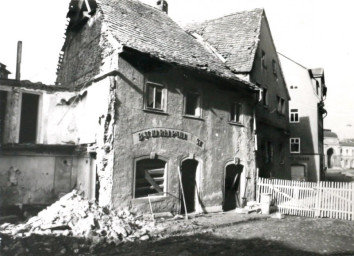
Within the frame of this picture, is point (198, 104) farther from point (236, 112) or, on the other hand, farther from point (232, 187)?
point (232, 187)

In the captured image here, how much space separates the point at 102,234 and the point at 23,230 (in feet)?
7.54

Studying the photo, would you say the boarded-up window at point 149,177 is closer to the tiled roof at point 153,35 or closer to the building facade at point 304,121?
the tiled roof at point 153,35

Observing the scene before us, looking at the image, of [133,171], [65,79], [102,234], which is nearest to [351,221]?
[133,171]

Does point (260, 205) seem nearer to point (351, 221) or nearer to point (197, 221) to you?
point (351, 221)

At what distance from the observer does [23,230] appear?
31.2 ft

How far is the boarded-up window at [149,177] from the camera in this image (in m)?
12.2

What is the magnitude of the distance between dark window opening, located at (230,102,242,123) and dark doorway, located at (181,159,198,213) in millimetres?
3522

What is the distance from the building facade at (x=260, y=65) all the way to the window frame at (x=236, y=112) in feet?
5.58

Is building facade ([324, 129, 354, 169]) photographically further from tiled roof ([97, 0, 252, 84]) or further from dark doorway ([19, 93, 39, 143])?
dark doorway ([19, 93, 39, 143])

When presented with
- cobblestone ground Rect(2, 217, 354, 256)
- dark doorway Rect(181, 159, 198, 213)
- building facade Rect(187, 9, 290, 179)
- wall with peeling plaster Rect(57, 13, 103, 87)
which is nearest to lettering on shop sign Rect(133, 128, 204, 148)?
dark doorway Rect(181, 159, 198, 213)

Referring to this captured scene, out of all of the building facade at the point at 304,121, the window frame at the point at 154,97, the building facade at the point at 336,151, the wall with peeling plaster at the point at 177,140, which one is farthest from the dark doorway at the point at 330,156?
the window frame at the point at 154,97

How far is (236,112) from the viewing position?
16.8 m

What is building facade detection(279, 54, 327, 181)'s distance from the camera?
2964 cm

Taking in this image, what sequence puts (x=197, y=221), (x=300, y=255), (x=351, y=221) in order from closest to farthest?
(x=300, y=255) < (x=197, y=221) < (x=351, y=221)
